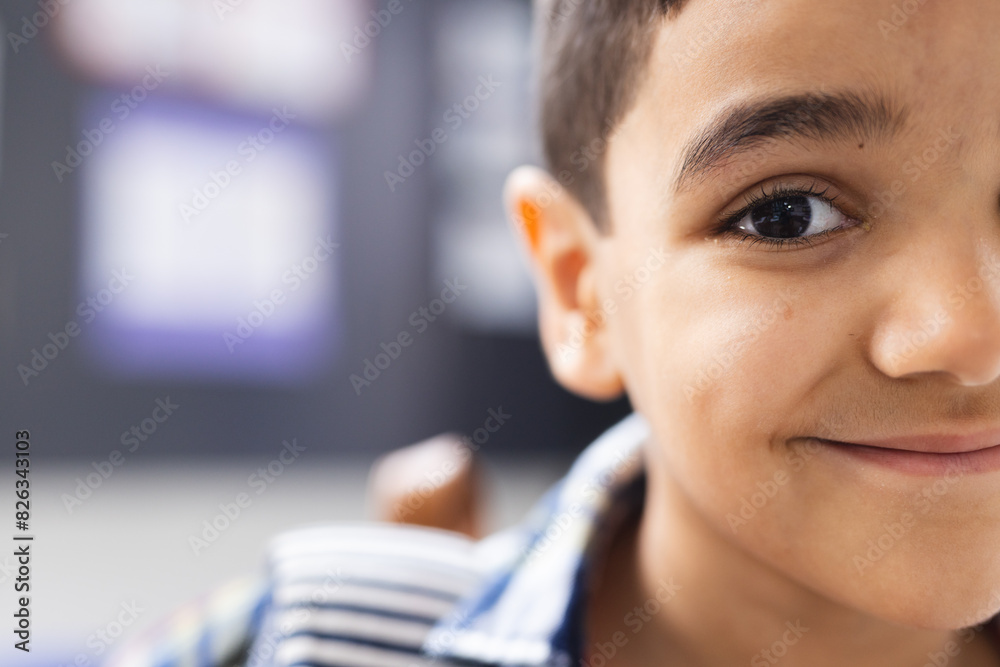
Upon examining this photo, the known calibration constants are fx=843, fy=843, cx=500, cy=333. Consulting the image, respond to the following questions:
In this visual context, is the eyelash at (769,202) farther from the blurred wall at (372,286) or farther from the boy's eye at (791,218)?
the blurred wall at (372,286)

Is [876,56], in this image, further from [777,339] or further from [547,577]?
[547,577]

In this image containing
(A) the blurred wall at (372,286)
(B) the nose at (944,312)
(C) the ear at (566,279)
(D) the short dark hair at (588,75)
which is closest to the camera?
(B) the nose at (944,312)

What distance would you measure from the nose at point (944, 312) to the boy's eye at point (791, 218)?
69mm

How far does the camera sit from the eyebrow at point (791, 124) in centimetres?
54

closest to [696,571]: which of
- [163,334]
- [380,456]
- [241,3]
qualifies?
[163,334]

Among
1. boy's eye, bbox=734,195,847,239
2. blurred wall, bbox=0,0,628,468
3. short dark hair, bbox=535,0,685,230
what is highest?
blurred wall, bbox=0,0,628,468

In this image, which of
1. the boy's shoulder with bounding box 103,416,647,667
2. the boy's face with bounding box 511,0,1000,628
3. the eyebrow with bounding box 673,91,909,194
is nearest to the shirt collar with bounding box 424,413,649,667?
the boy's shoulder with bounding box 103,416,647,667

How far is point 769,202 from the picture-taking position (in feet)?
2.01

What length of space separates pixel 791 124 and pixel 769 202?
2.6 inches

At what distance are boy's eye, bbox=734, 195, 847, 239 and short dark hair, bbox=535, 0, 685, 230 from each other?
0.15 m

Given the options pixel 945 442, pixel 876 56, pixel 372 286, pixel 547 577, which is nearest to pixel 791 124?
pixel 876 56

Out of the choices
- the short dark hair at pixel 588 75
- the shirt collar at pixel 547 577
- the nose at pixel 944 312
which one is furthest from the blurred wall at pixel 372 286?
the nose at pixel 944 312

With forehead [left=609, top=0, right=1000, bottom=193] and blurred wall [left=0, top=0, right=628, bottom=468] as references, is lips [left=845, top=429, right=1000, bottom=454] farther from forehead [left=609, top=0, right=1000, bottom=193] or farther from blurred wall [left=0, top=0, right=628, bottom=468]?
blurred wall [left=0, top=0, right=628, bottom=468]

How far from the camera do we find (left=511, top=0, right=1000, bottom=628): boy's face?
53cm
